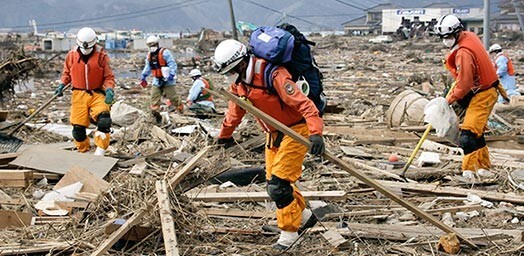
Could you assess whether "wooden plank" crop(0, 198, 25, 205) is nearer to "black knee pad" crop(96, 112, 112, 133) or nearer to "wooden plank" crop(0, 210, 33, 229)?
"wooden plank" crop(0, 210, 33, 229)

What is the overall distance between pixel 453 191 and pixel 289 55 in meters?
2.83

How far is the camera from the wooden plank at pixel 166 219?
5.15 metres

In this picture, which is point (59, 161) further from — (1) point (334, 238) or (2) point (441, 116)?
(2) point (441, 116)

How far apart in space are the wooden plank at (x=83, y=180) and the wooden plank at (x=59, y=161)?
464 millimetres

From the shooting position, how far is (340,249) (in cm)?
584

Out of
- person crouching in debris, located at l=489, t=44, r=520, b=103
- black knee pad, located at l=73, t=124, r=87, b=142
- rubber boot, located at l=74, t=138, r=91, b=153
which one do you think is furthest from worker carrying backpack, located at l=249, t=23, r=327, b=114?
person crouching in debris, located at l=489, t=44, r=520, b=103

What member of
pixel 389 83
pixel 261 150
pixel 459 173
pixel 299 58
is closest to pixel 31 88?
pixel 389 83

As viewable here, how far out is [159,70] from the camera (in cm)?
1392

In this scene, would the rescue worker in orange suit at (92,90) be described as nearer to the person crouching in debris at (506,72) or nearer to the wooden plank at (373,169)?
the wooden plank at (373,169)

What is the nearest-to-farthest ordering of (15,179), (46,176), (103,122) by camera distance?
(15,179)
(46,176)
(103,122)

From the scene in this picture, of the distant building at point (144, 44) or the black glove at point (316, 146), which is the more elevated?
the black glove at point (316, 146)

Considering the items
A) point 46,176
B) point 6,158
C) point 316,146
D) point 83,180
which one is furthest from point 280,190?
point 6,158

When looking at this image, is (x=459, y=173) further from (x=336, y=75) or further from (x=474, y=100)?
(x=336, y=75)

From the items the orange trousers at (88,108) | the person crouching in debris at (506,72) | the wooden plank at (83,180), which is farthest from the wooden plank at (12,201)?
the person crouching in debris at (506,72)
